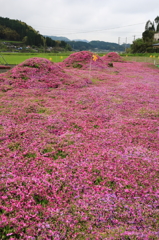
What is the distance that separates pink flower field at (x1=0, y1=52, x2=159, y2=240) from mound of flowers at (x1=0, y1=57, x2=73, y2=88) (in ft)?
18.6

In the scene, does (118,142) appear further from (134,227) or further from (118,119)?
(134,227)

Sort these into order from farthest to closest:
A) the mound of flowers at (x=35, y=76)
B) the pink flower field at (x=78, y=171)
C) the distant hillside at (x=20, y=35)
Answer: the distant hillside at (x=20, y=35)
the mound of flowers at (x=35, y=76)
the pink flower field at (x=78, y=171)

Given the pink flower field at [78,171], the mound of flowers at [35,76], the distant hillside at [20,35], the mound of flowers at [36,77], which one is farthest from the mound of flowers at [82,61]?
the distant hillside at [20,35]

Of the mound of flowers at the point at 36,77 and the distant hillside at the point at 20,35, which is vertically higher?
the distant hillside at the point at 20,35

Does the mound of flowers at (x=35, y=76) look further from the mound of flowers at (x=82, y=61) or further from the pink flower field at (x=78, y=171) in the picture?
the mound of flowers at (x=82, y=61)

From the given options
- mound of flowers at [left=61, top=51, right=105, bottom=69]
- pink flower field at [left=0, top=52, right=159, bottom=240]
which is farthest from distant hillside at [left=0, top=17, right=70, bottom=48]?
pink flower field at [left=0, top=52, right=159, bottom=240]

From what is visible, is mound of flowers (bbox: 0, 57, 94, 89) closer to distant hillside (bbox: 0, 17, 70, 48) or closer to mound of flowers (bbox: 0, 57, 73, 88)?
mound of flowers (bbox: 0, 57, 73, 88)

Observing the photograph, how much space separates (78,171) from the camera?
639 cm

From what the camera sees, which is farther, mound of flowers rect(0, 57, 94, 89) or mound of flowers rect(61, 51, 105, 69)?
mound of flowers rect(61, 51, 105, 69)

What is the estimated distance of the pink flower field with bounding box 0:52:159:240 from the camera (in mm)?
4270

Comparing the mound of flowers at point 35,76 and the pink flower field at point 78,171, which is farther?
the mound of flowers at point 35,76

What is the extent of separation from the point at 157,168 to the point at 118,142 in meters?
2.26

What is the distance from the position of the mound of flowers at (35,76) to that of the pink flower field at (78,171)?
18.6ft

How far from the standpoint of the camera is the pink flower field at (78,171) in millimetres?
4270
